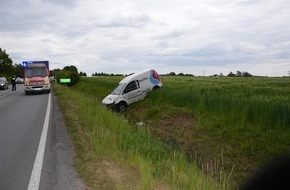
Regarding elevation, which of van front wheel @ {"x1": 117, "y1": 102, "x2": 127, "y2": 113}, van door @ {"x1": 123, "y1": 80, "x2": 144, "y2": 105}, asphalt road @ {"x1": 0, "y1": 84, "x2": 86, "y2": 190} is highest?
van door @ {"x1": 123, "y1": 80, "x2": 144, "y2": 105}

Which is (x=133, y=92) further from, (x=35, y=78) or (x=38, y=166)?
(x=38, y=166)

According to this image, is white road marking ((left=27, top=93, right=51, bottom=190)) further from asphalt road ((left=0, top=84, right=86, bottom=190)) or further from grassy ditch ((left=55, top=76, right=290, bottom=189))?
grassy ditch ((left=55, top=76, right=290, bottom=189))


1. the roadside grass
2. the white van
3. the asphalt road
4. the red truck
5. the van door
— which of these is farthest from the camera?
the red truck

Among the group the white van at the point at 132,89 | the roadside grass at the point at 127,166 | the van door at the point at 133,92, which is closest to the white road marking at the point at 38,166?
the roadside grass at the point at 127,166

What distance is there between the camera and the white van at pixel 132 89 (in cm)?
1933

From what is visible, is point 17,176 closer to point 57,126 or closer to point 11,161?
point 11,161

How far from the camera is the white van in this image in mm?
19328

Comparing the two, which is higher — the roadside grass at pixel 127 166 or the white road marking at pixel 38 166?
the roadside grass at pixel 127 166

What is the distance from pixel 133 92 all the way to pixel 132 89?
0.19 meters

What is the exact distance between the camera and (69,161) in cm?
662

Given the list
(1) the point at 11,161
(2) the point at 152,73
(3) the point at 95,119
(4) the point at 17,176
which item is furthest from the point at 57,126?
(2) the point at 152,73

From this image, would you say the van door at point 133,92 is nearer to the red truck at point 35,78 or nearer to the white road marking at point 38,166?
the white road marking at point 38,166

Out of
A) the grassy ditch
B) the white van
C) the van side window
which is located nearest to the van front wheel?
the white van

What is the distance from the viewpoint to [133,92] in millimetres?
20141
